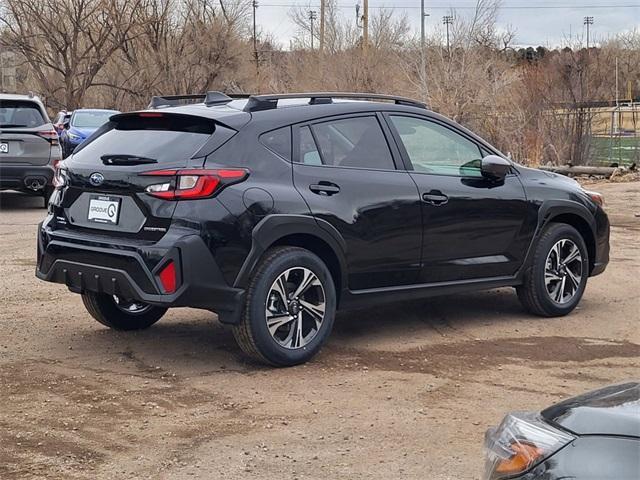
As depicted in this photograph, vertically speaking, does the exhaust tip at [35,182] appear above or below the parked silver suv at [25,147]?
below

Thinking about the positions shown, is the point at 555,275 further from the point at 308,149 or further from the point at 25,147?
the point at 25,147

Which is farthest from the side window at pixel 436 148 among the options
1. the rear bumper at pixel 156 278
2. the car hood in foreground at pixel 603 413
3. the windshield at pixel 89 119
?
the windshield at pixel 89 119

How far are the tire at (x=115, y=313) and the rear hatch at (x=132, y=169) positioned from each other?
2.91 feet

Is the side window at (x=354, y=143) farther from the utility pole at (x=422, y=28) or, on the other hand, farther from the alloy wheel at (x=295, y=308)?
the utility pole at (x=422, y=28)

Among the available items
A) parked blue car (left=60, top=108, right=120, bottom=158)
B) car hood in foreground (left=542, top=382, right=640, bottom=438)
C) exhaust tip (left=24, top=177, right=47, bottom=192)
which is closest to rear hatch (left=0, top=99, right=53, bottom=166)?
exhaust tip (left=24, top=177, right=47, bottom=192)

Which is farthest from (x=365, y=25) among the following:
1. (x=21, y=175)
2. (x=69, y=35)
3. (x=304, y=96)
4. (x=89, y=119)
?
(x=304, y=96)

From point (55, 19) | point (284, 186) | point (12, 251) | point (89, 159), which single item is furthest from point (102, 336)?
point (55, 19)

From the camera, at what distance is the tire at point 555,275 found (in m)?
7.50

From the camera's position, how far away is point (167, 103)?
7.18 meters

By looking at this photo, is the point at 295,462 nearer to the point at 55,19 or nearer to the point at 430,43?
the point at 430,43

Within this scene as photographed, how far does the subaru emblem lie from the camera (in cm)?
603

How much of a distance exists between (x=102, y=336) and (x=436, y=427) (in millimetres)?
2894

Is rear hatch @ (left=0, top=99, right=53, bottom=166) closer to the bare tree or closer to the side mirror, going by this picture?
the side mirror

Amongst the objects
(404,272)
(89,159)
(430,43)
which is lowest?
(404,272)
